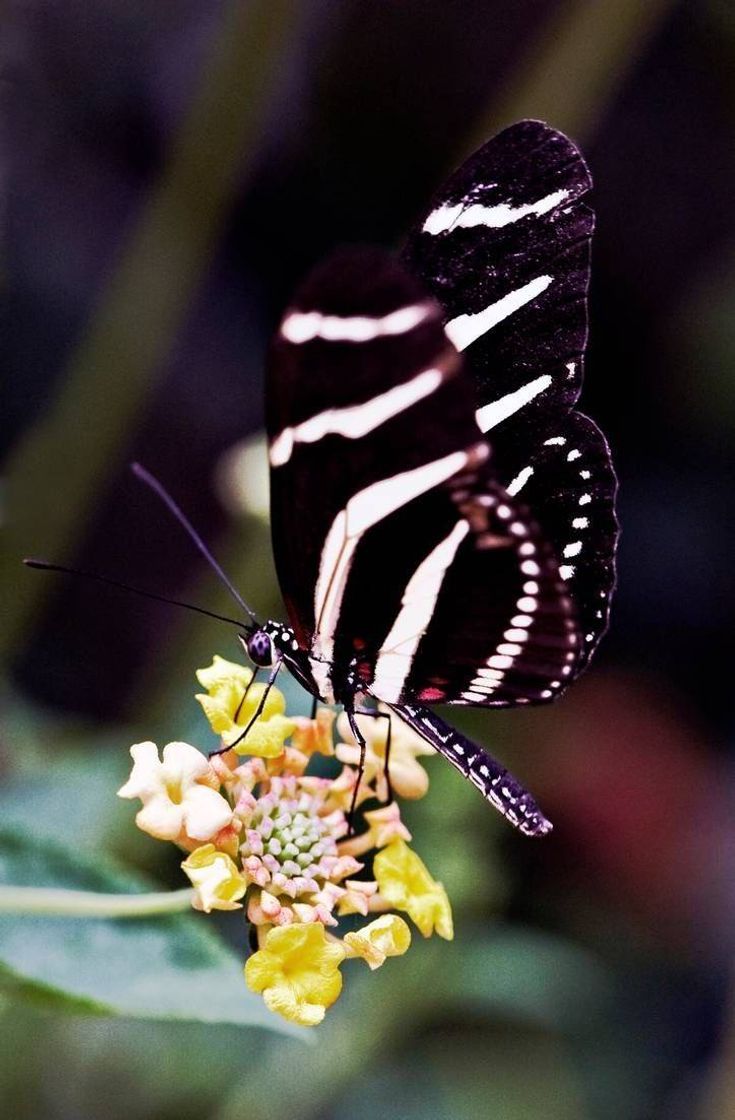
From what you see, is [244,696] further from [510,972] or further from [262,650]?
[510,972]

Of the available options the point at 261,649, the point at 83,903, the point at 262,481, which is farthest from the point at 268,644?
the point at 262,481

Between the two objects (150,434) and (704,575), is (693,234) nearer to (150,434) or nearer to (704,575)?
(704,575)

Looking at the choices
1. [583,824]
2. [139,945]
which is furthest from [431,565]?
[583,824]

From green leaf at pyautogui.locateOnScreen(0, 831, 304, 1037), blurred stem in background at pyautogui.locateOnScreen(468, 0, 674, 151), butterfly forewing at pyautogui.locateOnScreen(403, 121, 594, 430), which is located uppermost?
blurred stem in background at pyautogui.locateOnScreen(468, 0, 674, 151)

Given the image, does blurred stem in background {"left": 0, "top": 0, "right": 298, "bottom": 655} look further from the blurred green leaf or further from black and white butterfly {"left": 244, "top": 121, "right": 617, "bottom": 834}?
the blurred green leaf

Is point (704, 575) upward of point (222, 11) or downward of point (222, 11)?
downward

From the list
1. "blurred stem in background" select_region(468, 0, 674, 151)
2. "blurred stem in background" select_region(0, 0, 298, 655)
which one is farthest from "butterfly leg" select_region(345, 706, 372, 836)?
"blurred stem in background" select_region(468, 0, 674, 151)
